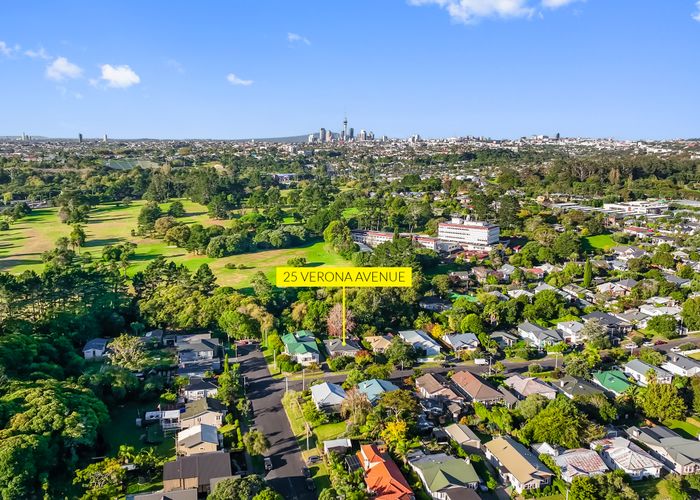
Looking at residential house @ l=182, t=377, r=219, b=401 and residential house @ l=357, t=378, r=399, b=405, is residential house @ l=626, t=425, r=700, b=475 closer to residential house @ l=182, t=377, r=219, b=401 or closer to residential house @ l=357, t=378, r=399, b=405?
residential house @ l=357, t=378, r=399, b=405

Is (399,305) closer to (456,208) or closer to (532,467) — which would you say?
(532,467)

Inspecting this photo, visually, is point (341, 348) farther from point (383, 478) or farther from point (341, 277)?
point (383, 478)

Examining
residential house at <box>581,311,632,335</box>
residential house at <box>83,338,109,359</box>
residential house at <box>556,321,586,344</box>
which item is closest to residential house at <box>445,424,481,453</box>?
residential house at <box>556,321,586,344</box>

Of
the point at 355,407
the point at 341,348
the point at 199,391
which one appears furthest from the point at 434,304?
the point at 199,391

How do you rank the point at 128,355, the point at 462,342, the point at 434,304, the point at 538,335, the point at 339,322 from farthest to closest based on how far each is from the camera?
1. the point at 434,304
2. the point at 339,322
3. the point at 538,335
4. the point at 462,342
5. the point at 128,355

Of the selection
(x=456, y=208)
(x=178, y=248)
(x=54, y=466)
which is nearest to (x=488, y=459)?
(x=54, y=466)

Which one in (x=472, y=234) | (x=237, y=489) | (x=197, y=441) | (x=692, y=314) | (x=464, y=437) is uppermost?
(x=472, y=234)
